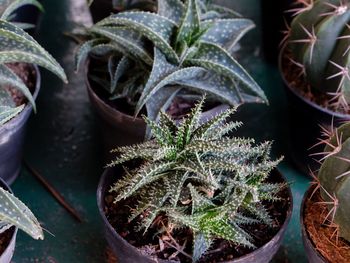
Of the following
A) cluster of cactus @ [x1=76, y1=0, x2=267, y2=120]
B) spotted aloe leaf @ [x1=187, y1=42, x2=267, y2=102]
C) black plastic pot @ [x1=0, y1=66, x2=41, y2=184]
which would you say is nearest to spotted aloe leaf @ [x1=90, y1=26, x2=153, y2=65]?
cluster of cactus @ [x1=76, y1=0, x2=267, y2=120]

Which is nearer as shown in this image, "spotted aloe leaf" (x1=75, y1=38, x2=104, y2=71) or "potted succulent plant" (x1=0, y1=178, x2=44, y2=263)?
"potted succulent plant" (x1=0, y1=178, x2=44, y2=263)

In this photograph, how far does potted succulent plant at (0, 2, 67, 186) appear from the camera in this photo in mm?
1494

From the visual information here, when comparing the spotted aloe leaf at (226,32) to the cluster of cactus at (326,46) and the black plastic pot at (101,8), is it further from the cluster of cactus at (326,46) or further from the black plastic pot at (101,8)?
the black plastic pot at (101,8)

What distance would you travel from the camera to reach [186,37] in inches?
64.6

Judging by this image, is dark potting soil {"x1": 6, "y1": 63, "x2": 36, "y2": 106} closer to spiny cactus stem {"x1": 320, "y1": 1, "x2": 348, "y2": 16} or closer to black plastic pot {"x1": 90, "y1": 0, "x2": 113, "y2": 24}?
black plastic pot {"x1": 90, "y1": 0, "x2": 113, "y2": 24}

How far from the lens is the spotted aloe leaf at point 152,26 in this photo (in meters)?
1.58

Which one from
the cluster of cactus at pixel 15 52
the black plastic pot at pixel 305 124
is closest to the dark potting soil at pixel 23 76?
the cluster of cactus at pixel 15 52

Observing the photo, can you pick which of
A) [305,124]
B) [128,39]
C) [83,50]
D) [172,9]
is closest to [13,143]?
[83,50]

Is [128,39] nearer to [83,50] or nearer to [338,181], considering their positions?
[83,50]

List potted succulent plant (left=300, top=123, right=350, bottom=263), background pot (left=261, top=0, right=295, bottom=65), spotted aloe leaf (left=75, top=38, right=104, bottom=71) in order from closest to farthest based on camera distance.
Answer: potted succulent plant (left=300, top=123, right=350, bottom=263) < spotted aloe leaf (left=75, top=38, right=104, bottom=71) < background pot (left=261, top=0, right=295, bottom=65)

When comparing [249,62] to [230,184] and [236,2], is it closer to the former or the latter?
[236,2]

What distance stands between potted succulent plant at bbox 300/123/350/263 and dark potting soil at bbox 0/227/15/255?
2.15 feet

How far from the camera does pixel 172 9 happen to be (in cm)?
170

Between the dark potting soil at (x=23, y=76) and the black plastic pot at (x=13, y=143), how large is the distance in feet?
0.09
